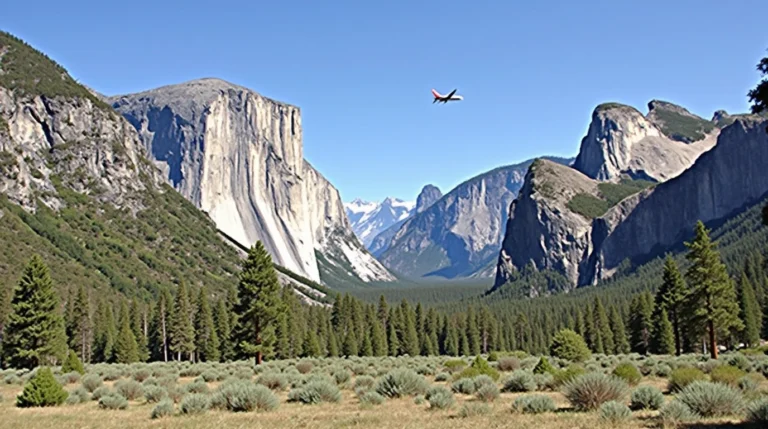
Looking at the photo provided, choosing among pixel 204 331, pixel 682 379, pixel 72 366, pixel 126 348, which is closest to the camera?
pixel 682 379

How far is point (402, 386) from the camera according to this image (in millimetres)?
21750

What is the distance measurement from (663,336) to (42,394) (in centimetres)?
6854

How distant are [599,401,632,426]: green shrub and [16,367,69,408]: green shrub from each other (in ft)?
54.0

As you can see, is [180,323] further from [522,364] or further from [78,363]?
[522,364]

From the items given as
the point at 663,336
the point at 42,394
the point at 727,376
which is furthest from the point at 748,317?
the point at 42,394

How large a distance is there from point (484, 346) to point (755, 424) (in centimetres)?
9687

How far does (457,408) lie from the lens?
1820 cm

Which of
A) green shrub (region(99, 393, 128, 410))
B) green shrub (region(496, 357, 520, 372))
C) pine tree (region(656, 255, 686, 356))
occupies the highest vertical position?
pine tree (region(656, 255, 686, 356))

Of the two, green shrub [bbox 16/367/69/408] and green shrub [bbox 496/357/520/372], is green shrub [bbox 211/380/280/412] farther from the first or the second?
green shrub [bbox 496/357/520/372]

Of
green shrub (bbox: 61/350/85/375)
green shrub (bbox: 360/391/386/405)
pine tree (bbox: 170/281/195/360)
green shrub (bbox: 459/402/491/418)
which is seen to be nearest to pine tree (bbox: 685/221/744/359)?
green shrub (bbox: 360/391/386/405)

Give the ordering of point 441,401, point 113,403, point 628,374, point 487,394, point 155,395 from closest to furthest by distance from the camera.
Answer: point 441,401 < point 113,403 < point 487,394 < point 155,395 < point 628,374

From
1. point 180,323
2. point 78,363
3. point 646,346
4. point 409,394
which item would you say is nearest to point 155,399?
point 409,394

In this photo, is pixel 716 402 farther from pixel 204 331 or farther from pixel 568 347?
pixel 204 331

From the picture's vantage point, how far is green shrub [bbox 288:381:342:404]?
20.5 metres
